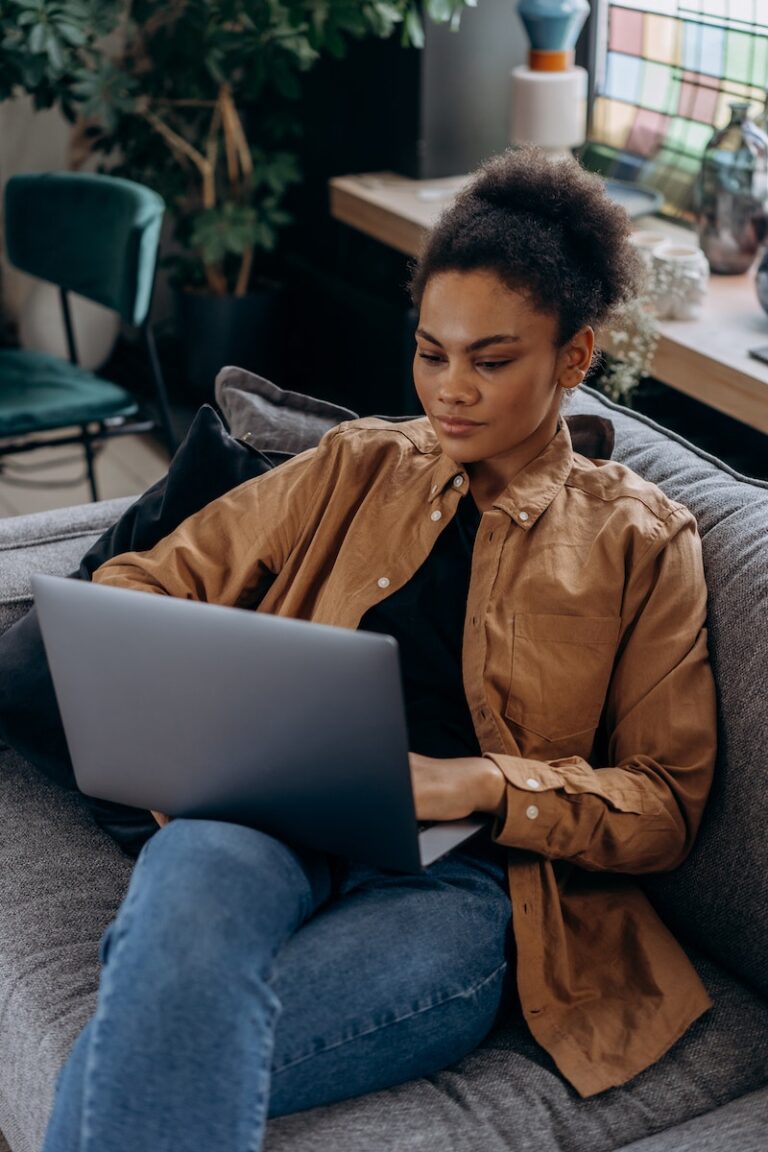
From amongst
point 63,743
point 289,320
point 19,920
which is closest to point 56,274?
point 289,320

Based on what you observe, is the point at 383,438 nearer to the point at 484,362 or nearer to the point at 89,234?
the point at 484,362

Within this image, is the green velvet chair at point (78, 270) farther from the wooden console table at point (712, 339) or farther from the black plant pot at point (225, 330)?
the black plant pot at point (225, 330)

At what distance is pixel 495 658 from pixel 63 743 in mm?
516

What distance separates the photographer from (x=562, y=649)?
1337 mm

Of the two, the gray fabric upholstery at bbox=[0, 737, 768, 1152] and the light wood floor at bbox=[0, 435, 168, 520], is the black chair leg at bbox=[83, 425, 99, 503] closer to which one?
the light wood floor at bbox=[0, 435, 168, 520]

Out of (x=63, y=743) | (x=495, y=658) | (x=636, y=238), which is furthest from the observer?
(x=636, y=238)

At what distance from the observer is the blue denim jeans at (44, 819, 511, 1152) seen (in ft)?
3.31

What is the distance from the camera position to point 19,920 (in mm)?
1399

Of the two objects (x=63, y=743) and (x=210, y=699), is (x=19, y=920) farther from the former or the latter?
(x=210, y=699)

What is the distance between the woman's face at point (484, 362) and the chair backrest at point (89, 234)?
1.42 m

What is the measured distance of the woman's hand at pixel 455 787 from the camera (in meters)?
1.19

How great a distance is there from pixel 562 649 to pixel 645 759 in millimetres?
134

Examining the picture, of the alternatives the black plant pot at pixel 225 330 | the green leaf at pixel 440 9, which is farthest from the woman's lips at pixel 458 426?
the black plant pot at pixel 225 330

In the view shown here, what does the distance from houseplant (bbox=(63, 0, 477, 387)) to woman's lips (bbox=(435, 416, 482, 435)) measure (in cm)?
186
